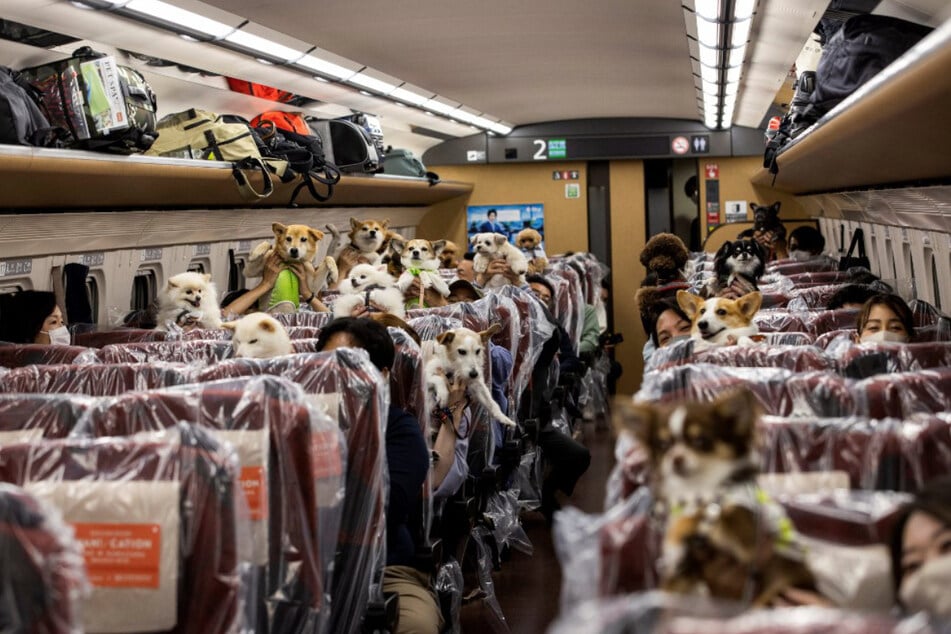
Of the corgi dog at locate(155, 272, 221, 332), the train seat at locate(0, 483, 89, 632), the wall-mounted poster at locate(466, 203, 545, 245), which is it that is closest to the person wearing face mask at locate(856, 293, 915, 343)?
the train seat at locate(0, 483, 89, 632)

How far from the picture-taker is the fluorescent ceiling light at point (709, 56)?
23.7 ft

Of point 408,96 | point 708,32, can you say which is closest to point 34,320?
point 708,32

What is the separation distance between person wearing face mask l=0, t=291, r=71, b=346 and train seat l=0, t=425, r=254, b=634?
9.34 feet

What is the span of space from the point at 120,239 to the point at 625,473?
5435mm

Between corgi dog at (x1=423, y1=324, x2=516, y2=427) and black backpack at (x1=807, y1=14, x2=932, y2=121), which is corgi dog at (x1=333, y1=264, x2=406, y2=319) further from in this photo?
black backpack at (x1=807, y1=14, x2=932, y2=121)

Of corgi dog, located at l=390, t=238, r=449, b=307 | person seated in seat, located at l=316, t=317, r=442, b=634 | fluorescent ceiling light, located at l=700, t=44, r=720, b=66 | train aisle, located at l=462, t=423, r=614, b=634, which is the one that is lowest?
train aisle, located at l=462, t=423, r=614, b=634

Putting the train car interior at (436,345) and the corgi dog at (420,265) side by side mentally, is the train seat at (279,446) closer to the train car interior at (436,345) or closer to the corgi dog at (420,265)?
the train car interior at (436,345)

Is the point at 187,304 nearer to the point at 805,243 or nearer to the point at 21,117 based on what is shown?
the point at 21,117

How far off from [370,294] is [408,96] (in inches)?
A: 159

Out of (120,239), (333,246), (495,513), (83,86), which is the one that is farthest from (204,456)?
(333,246)

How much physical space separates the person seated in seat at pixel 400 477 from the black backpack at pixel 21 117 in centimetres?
193

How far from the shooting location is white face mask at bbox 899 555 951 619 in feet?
5.06

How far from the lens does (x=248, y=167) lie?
7266mm

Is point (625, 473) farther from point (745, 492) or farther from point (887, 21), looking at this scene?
point (887, 21)
